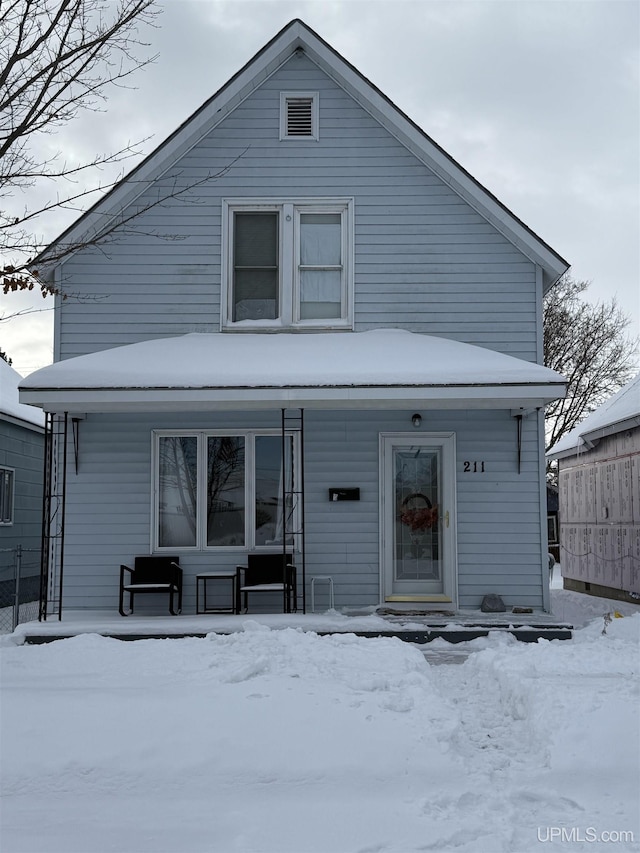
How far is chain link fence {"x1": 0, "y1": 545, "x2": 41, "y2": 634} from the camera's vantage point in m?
14.0

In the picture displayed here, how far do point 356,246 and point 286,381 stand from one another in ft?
9.21

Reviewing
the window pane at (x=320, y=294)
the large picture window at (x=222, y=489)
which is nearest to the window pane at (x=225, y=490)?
the large picture window at (x=222, y=489)

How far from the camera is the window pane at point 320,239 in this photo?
1209 centimetres

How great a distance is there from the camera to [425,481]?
11.7m

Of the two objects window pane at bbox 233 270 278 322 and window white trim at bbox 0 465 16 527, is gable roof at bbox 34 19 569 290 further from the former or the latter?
window white trim at bbox 0 465 16 527

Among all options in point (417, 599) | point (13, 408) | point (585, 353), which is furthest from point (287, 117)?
point (585, 353)

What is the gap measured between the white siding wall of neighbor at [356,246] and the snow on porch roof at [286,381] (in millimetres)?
1052

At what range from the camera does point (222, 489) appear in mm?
11594

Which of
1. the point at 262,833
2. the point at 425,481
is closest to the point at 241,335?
the point at 425,481

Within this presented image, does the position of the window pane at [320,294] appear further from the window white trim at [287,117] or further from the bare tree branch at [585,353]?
the bare tree branch at [585,353]

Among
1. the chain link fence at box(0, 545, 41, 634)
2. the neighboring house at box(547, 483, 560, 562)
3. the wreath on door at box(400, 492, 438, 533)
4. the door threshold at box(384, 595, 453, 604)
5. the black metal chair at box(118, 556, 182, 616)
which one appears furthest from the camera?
the neighboring house at box(547, 483, 560, 562)

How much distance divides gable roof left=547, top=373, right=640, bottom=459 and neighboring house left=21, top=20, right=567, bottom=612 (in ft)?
Answer: 13.3

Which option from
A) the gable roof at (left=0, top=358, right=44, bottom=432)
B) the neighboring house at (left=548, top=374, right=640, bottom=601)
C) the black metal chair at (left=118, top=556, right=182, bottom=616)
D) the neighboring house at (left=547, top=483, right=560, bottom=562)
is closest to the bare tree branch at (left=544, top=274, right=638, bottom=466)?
the neighboring house at (left=547, top=483, right=560, bottom=562)

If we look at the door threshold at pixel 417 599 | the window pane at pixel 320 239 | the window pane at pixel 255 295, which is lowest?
the door threshold at pixel 417 599
